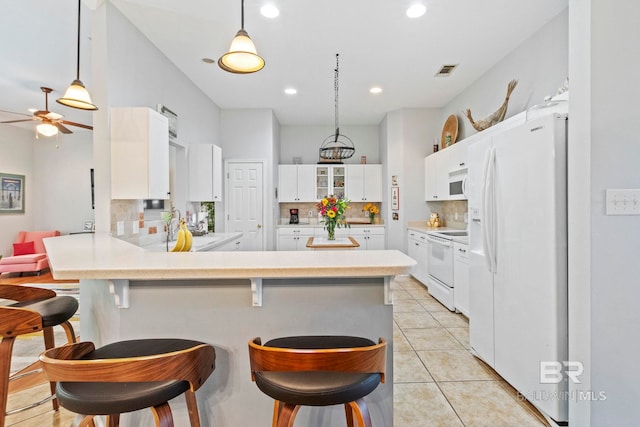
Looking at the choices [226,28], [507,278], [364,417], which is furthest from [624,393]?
[226,28]

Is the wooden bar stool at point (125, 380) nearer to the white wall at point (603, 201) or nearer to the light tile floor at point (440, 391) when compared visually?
the light tile floor at point (440, 391)

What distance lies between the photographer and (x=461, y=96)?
4.63 metres

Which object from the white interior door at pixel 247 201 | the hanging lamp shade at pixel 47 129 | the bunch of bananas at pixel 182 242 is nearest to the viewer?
the bunch of bananas at pixel 182 242

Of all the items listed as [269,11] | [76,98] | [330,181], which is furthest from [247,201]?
[76,98]

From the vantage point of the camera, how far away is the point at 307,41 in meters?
3.20

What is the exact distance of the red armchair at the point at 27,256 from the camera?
5.42 meters

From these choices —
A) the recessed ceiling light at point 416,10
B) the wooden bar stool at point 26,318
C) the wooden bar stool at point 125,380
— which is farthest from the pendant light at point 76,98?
the recessed ceiling light at point 416,10

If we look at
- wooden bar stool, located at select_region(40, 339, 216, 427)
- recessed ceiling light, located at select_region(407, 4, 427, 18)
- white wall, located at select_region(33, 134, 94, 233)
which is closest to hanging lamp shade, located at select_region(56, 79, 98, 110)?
wooden bar stool, located at select_region(40, 339, 216, 427)

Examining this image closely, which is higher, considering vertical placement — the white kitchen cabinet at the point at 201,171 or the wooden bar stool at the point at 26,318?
the white kitchen cabinet at the point at 201,171

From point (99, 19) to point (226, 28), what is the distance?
3.37 feet

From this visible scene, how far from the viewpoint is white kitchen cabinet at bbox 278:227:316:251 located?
576 cm

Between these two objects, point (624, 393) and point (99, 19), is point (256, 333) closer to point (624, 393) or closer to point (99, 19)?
point (624, 393)

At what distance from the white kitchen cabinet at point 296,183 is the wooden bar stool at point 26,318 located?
450 cm

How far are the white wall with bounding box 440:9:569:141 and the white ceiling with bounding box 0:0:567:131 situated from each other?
0.35 ft
